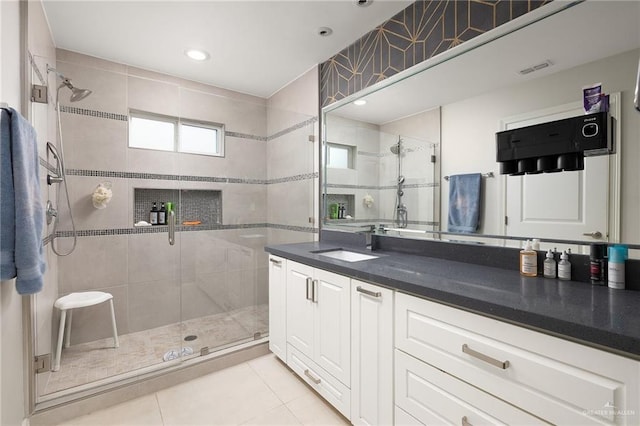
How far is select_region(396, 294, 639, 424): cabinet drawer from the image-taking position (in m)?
0.76

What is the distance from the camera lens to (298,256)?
6.13ft

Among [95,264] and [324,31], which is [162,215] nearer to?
[95,264]

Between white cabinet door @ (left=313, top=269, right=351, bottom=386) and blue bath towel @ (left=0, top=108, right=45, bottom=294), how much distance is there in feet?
4.25

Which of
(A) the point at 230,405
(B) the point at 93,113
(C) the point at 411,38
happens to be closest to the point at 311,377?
(A) the point at 230,405

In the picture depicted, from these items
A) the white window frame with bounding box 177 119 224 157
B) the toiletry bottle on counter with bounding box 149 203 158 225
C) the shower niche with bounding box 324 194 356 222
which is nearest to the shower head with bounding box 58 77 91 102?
the white window frame with bounding box 177 119 224 157

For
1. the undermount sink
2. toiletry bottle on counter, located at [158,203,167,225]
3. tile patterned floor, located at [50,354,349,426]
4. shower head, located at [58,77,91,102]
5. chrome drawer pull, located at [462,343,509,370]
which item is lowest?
tile patterned floor, located at [50,354,349,426]

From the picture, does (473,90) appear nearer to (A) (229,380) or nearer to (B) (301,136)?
(B) (301,136)

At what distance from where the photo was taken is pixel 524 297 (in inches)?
39.1

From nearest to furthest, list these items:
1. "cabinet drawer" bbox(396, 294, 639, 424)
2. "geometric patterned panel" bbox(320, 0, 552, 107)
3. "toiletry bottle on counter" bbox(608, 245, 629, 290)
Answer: "cabinet drawer" bbox(396, 294, 639, 424)
"toiletry bottle on counter" bbox(608, 245, 629, 290)
"geometric patterned panel" bbox(320, 0, 552, 107)

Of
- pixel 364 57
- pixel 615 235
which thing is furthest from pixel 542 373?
pixel 364 57

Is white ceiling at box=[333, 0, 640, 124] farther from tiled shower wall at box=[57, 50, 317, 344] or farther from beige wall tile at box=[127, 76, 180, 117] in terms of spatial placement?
beige wall tile at box=[127, 76, 180, 117]

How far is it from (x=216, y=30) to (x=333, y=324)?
214cm

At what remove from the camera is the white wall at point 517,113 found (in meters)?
1.07

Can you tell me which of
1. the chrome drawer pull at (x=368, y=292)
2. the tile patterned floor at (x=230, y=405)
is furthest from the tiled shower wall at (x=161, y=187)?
the chrome drawer pull at (x=368, y=292)
